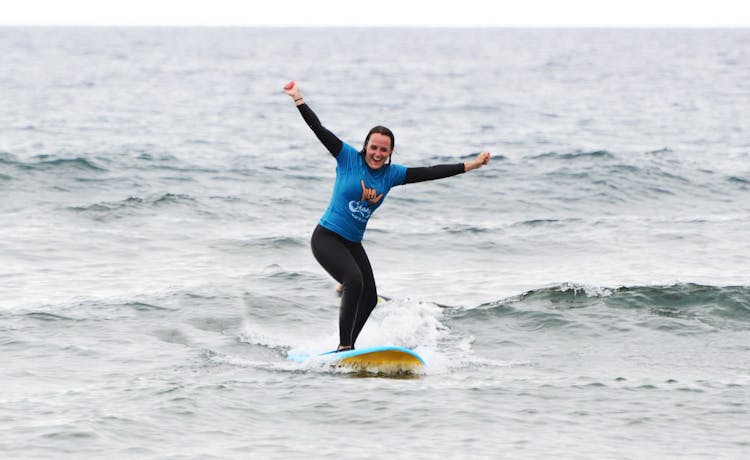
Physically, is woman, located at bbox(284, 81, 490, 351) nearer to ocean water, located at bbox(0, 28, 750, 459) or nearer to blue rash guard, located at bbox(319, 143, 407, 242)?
blue rash guard, located at bbox(319, 143, 407, 242)

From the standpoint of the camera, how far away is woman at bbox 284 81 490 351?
31.0ft

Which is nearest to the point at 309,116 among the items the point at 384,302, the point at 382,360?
the point at 382,360

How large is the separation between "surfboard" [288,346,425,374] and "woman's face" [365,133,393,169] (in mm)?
1699

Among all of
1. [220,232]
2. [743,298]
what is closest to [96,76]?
[220,232]

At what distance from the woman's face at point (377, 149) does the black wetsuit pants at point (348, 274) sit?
805mm

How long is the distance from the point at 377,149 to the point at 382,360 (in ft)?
6.35

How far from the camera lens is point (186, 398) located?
862cm

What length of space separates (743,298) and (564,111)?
33434 millimetres

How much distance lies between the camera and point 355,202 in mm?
9570

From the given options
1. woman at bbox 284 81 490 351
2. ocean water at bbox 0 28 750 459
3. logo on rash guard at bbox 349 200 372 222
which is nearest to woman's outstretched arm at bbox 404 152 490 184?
woman at bbox 284 81 490 351

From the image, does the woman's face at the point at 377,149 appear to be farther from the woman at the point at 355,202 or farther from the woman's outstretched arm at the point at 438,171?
the woman's outstretched arm at the point at 438,171

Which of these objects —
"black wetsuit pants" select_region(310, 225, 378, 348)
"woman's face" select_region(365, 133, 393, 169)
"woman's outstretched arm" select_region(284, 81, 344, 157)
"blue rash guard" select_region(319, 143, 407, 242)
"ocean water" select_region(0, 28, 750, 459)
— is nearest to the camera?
A: "ocean water" select_region(0, 28, 750, 459)

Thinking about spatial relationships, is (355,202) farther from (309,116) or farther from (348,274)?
(309,116)

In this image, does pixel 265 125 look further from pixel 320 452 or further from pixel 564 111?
pixel 320 452
